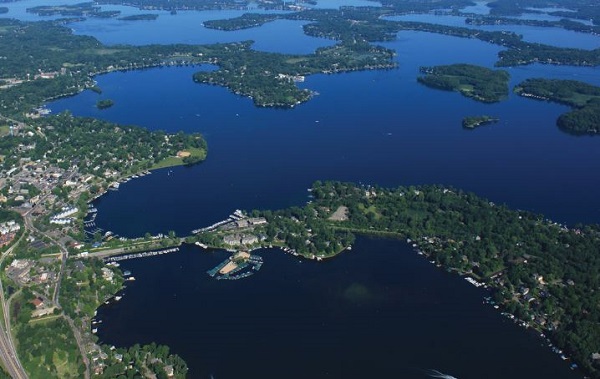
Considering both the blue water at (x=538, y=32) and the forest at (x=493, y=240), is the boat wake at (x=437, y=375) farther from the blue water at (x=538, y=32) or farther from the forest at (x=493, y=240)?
the blue water at (x=538, y=32)

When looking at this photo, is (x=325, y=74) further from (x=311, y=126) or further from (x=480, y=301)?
(x=480, y=301)

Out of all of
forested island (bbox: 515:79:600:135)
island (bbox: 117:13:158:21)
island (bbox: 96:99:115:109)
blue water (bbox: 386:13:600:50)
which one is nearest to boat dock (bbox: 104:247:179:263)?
island (bbox: 96:99:115:109)

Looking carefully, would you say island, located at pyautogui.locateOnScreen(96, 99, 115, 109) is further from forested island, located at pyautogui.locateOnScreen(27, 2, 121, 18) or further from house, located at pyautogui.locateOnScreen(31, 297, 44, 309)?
forested island, located at pyautogui.locateOnScreen(27, 2, 121, 18)

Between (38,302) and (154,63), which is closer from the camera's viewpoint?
(38,302)


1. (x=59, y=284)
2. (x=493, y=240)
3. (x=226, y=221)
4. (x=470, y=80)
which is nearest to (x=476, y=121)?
(x=470, y=80)

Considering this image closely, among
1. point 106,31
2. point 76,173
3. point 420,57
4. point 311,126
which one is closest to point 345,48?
point 420,57

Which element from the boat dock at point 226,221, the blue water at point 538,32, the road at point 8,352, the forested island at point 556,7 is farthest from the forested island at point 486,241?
the forested island at point 556,7

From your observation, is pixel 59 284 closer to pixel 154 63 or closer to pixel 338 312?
pixel 338 312
